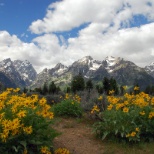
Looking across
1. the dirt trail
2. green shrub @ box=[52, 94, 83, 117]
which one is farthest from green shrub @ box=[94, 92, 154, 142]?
green shrub @ box=[52, 94, 83, 117]

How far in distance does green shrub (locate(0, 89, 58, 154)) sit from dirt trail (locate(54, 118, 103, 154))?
1.54 metres

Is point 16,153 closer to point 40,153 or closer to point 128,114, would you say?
point 40,153

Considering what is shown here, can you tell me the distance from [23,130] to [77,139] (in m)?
3.17

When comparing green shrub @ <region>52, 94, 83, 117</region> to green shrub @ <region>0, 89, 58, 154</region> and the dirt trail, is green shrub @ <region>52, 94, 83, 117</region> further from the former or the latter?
green shrub @ <region>0, 89, 58, 154</region>

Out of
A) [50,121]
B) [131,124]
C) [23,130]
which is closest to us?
[23,130]

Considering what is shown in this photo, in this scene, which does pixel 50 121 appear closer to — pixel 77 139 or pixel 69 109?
pixel 77 139

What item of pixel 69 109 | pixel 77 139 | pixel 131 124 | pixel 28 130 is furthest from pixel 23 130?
pixel 69 109

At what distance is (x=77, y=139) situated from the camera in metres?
8.80

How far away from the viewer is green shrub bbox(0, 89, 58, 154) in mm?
5633

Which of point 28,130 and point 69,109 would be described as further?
point 69,109

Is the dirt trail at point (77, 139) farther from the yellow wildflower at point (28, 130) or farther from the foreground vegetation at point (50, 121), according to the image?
the yellow wildflower at point (28, 130)

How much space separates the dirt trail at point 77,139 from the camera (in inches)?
312

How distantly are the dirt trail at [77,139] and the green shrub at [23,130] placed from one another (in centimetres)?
154

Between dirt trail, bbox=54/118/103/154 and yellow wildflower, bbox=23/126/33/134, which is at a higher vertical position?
yellow wildflower, bbox=23/126/33/134
